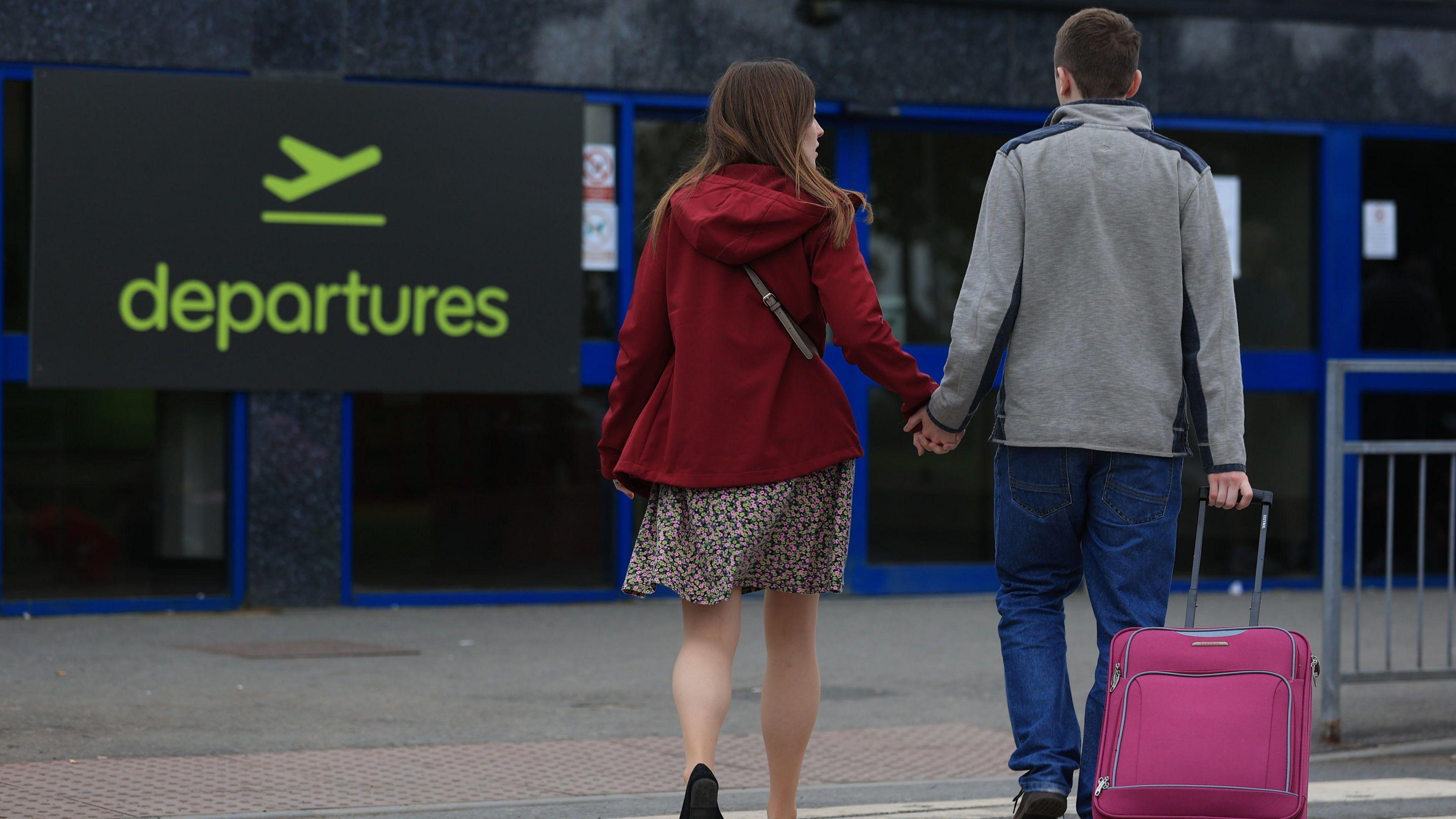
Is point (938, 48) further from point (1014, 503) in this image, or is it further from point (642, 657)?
point (1014, 503)

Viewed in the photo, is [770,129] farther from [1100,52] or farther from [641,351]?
[1100,52]

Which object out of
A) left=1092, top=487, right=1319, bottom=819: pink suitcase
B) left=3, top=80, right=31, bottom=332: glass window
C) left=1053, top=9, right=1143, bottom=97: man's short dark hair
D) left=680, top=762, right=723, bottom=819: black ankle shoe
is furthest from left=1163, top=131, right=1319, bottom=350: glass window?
left=680, top=762, right=723, bottom=819: black ankle shoe

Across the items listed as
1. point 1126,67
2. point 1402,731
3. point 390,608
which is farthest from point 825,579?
point 390,608

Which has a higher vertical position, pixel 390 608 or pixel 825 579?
pixel 825 579

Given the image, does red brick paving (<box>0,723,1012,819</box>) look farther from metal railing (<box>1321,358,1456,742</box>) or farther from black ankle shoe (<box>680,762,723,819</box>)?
black ankle shoe (<box>680,762,723,819</box>)

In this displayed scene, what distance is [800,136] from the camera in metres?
4.02

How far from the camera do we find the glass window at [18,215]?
866 cm

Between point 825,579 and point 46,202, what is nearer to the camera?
point 825,579

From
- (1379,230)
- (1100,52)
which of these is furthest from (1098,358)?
(1379,230)

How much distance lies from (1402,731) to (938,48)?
16.1 ft

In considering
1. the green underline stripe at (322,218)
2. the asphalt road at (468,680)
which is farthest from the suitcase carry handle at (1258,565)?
the green underline stripe at (322,218)

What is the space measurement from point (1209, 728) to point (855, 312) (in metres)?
1.14

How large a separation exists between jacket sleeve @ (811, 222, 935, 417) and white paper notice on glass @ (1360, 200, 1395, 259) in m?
7.48

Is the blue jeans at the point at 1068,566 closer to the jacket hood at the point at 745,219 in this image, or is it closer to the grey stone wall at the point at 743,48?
the jacket hood at the point at 745,219
